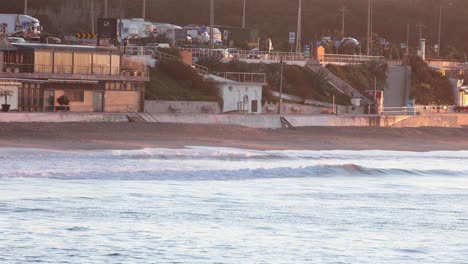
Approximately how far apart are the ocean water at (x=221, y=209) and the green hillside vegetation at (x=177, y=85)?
20.2 meters

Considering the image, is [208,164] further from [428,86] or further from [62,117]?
[428,86]

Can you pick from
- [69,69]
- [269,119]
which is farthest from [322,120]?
[69,69]

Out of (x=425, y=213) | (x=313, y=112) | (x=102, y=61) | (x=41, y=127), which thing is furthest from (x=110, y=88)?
(x=425, y=213)

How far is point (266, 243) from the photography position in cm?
2234

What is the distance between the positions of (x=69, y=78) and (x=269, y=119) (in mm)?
11218

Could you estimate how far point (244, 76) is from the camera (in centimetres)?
7069

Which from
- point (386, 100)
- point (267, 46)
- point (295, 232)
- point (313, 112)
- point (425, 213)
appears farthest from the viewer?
point (267, 46)

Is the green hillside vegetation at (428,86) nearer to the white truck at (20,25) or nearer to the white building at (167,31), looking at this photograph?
the white building at (167,31)

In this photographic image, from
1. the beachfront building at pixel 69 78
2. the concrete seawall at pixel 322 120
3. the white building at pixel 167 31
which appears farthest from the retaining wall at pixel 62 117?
the white building at pixel 167 31

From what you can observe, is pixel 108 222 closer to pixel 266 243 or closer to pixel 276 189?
pixel 266 243

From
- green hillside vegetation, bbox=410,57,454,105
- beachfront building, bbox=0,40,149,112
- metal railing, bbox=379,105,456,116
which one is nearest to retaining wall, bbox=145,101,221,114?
beachfront building, bbox=0,40,149,112

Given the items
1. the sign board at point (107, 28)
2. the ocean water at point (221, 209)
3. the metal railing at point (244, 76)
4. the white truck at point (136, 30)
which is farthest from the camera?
the white truck at point (136, 30)

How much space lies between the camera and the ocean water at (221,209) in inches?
840

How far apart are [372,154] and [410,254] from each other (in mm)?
27526
